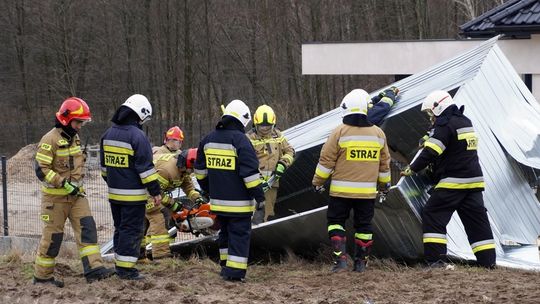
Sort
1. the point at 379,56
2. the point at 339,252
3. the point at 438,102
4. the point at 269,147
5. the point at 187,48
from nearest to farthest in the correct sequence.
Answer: the point at 339,252 < the point at 438,102 < the point at 269,147 < the point at 379,56 < the point at 187,48

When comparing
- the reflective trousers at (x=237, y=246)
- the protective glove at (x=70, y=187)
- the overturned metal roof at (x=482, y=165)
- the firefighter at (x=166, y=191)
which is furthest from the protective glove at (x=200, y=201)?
the protective glove at (x=70, y=187)

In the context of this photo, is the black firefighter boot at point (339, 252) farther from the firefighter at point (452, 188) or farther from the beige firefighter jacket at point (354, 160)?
the firefighter at point (452, 188)

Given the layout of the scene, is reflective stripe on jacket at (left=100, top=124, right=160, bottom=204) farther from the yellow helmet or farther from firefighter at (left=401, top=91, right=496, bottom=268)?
firefighter at (left=401, top=91, right=496, bottom=268)

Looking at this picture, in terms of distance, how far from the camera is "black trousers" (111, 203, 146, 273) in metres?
7.88

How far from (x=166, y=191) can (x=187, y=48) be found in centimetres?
2966

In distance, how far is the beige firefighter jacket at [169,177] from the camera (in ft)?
30.2

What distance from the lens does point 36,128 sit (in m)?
32.7

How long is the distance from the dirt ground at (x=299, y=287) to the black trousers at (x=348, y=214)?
0.42 metres

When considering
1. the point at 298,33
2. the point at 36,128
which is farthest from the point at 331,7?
the point at 36,128

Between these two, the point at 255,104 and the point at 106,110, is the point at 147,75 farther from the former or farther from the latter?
the point at 255,104

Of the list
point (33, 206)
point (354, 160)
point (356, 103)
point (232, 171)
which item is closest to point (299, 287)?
point (232, 171)

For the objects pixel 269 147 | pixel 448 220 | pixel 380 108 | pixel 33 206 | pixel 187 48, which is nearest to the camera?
pixel 448 220

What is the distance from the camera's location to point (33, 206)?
55.2ft

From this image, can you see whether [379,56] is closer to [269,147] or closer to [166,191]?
[269,147]
